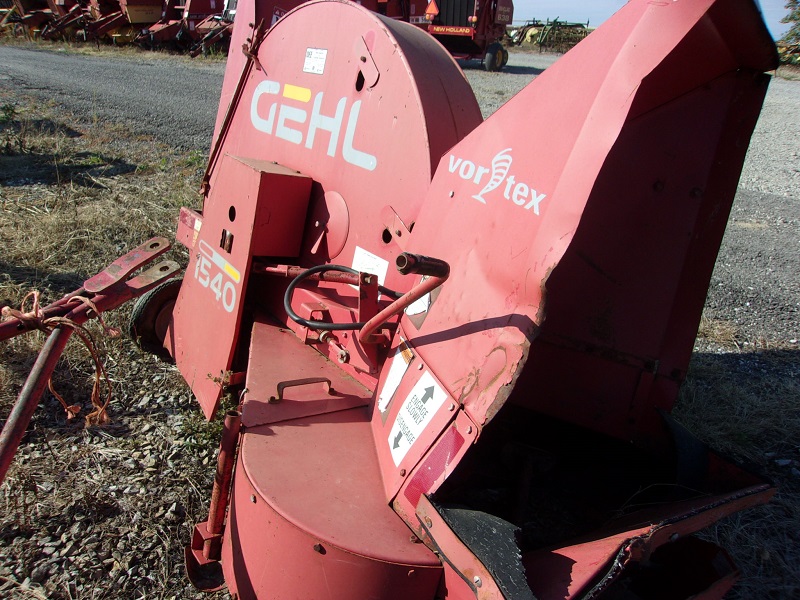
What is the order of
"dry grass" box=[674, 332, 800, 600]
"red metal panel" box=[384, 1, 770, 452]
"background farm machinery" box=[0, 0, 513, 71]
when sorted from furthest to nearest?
"background farm machinery" box=[0, 0, 513, 71]
"dry grass" box=[674, 332, 800, 600]
"red metal panel" box=[384, 1, 770, 452]

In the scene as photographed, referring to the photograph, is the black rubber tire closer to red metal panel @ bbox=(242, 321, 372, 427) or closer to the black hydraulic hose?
red metal panel @ bbox=(242, 321, 372, 427)

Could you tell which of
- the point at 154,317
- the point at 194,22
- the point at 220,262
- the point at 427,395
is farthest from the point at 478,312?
the point at 194,22

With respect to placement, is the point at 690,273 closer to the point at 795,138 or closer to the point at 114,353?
the point at 114,353

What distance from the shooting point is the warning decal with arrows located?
1.83 m

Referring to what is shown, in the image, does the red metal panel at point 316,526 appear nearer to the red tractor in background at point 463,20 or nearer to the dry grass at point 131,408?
the dry grass at point 131,408

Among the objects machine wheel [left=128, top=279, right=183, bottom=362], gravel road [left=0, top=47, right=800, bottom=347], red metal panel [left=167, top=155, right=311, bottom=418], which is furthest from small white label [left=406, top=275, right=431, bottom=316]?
gravel road [left=0, top=47, right=800, bottom=347]

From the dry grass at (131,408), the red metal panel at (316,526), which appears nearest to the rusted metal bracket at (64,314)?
the red metal panel at (316,526)

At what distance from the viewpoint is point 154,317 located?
11.2 ft

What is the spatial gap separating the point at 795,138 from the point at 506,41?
59.8 ft

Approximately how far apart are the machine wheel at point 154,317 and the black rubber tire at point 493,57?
14.5 metres

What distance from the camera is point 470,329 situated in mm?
1794

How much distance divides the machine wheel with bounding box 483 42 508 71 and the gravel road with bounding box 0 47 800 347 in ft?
0.96

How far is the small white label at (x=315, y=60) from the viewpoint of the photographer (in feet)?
9.02

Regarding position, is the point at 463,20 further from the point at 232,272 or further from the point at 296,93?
the point at 232,272
